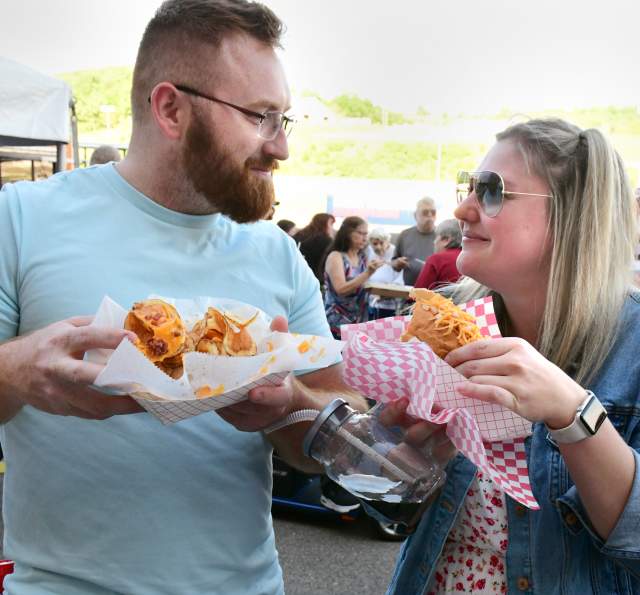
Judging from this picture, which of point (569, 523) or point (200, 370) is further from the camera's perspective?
point (569, 523)

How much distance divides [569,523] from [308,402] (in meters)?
0.65

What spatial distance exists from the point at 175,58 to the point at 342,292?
6322 mm

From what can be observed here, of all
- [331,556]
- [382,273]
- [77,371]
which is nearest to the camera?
[77,371]

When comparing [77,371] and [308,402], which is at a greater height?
[77,371]

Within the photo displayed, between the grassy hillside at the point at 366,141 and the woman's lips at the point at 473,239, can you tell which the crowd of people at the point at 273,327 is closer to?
the woman's lips at the point at 473,239

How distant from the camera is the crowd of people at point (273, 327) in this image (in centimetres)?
137

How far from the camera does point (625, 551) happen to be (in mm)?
1391

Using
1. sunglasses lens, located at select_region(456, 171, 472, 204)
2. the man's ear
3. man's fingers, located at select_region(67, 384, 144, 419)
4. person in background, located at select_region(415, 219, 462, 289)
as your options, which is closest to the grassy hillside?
person in background, located at select_region(415, 219, 462, 289)

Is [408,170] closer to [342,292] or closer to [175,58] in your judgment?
[342,292]

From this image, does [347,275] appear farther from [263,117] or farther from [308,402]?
[308,402]

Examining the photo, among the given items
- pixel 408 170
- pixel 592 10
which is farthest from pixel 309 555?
pixel 592 10

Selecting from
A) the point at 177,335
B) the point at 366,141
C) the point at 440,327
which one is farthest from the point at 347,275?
the point at 366,141

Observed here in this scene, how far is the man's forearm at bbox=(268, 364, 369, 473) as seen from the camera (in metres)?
1.68

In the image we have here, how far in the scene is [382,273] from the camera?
31.7ft
